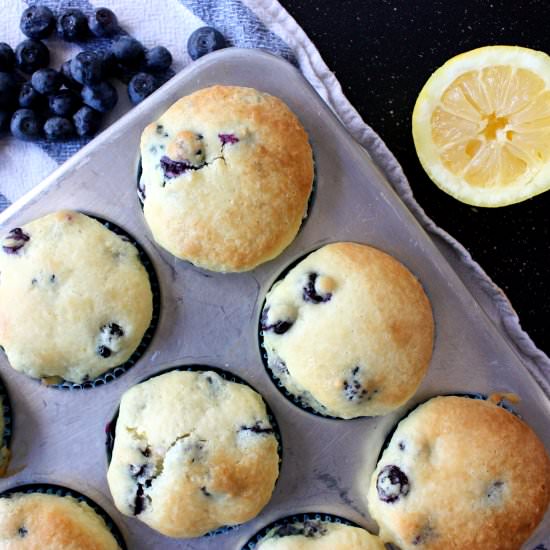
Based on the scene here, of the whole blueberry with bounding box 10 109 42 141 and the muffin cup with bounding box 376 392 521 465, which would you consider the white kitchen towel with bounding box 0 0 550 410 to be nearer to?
the whole blueberry with bounding box 10 109 42 141

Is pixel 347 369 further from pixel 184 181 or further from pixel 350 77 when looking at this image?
pixel 350 77

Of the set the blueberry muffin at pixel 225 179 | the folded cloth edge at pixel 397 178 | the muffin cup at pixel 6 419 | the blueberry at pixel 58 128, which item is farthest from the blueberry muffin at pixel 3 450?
the folded cloth edge at pixel 397 178

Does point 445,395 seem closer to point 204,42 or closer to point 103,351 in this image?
point 103,351

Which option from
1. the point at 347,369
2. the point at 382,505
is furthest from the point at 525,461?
the point at 347,369

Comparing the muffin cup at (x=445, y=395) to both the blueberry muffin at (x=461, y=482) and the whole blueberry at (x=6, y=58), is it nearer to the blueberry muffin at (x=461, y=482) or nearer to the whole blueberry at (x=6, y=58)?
the blueberry muffin at (x=461, y=482)

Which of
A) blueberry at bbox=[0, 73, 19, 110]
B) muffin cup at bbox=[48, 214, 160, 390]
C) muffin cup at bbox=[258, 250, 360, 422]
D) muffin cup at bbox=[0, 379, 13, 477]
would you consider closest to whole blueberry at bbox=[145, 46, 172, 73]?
blueberry at bbox=[0, 73, 19, 110]

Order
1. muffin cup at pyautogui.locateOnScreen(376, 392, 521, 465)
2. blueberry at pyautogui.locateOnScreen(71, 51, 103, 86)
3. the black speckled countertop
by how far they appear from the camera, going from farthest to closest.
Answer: the black speckled countertop
blueberry at pyautogui.locateOnScreen(71, 51, 103, 86)
muffin cup at pyautogui.locateOnScreen(376, 392, 521, 465)
